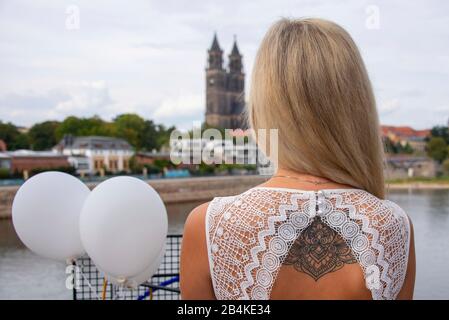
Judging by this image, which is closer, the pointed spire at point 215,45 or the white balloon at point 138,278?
the white balloon at point 138,278

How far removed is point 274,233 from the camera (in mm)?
557

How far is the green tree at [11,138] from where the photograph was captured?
27.2m

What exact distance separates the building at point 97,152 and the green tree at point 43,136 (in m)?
0.96

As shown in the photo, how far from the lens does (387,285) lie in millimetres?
576

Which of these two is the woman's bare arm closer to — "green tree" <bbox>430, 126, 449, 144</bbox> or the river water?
the river water

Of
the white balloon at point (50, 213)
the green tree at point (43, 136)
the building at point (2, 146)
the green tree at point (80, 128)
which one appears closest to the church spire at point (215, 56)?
the green tree at point (80, 128)

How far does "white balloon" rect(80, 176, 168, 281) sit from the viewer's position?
1.67 meters

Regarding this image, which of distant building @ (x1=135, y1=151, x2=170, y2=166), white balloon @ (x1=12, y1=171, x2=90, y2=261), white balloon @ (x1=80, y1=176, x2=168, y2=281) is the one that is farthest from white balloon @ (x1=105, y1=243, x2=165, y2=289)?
distant building @ (x1=135, y1=151, x2=170, y2=166)

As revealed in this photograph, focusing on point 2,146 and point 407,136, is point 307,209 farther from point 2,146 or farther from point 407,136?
point 407,136

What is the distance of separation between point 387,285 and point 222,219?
21 centimetres

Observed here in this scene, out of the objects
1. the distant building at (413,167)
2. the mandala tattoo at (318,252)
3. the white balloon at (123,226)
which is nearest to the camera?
the mandala tattoo at (318,252)

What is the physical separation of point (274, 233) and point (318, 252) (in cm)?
5

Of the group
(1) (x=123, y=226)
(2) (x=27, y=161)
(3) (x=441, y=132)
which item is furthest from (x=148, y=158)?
(1) (x=123, y=226)

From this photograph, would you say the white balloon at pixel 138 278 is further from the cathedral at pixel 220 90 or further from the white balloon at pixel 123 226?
the cathedral at pixel 220 90
